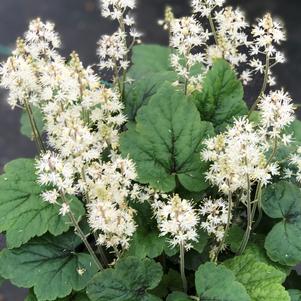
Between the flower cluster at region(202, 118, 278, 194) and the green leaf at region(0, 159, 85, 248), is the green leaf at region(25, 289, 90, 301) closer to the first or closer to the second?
the green leaf at region(0, 159, 85, 248)

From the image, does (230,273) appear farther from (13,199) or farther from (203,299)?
(13,199)

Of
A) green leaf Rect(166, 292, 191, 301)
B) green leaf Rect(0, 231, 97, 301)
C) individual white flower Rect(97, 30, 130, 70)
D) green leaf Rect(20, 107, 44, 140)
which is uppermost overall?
individual white flower Rect(97, 30, 130, 70)

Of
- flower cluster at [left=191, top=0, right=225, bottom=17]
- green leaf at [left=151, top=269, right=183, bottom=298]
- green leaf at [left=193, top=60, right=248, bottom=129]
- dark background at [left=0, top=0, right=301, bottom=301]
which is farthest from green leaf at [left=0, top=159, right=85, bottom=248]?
dark background at [left=0, top=0, right=301, bottom=301]

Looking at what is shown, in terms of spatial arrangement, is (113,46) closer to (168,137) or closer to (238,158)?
(168,137)

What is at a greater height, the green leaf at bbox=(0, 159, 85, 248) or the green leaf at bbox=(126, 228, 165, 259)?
the green leaf at bbox=(0, 159, 85, 248)

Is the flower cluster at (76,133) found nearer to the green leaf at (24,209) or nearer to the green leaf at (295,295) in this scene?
the green leaf at (24,209)

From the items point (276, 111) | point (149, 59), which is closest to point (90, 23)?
point (149, 59)

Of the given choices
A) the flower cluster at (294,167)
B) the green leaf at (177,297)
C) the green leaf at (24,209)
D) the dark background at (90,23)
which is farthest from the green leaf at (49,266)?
the dark background at (90,23)
